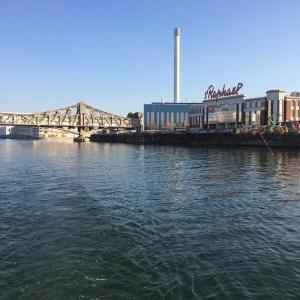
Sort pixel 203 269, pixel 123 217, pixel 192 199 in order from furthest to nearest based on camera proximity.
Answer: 1. pixel 192 199
2. pixel 123 217
3. pixel 203 269

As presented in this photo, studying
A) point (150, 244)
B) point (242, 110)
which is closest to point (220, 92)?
point (242, 110)

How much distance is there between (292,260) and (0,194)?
67.6ft

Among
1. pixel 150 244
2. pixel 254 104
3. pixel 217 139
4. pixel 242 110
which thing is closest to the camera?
pixel 150 244

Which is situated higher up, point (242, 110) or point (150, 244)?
point (242, 110)

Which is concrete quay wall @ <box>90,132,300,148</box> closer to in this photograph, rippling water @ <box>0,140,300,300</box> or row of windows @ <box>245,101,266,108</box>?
row of windows @ <box>245,101,266,108</box>

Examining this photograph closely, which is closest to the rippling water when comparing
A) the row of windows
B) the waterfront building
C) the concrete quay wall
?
the concrete quay wall

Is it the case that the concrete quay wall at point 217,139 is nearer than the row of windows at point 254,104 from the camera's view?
Yes

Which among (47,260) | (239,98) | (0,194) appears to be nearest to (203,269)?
(47,260)

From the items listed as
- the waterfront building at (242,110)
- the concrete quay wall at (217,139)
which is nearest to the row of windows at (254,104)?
the waterfront building at (242,110)

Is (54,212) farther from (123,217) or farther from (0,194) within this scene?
(0,194)

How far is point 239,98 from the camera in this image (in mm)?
149250

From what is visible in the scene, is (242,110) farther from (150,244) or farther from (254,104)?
(150,244)

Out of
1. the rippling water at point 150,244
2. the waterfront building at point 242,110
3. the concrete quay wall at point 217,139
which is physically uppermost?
the waterfront building at point 242,110

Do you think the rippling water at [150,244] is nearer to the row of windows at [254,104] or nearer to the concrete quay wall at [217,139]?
the concrete quay wall at [217,139]
